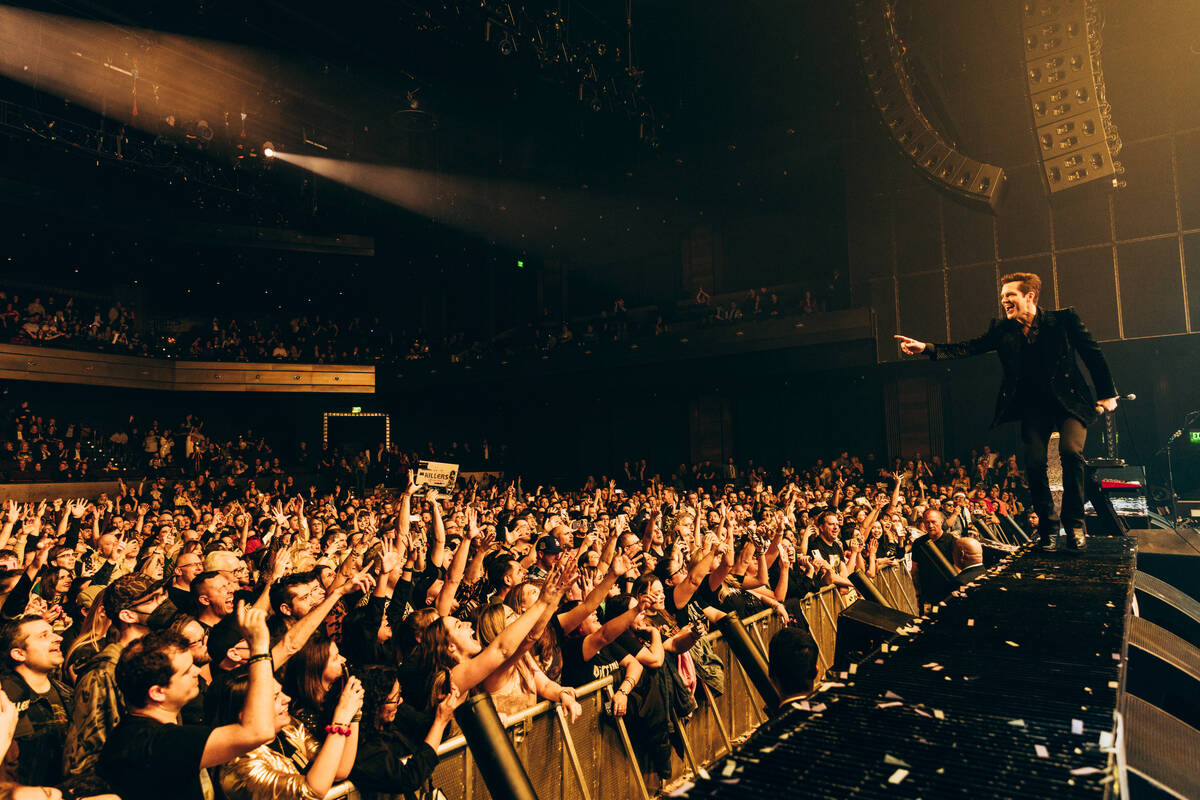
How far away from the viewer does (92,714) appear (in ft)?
9.66

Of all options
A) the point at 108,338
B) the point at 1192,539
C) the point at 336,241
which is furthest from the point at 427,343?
the point at 1192,539

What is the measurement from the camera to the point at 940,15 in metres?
15.2

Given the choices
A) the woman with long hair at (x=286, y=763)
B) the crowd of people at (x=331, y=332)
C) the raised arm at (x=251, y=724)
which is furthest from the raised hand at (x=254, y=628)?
the crowd of people at (x=331, y=332)

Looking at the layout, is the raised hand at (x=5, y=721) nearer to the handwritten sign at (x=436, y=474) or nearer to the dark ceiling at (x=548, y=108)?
the handwritten sign at (x=436, y=474)

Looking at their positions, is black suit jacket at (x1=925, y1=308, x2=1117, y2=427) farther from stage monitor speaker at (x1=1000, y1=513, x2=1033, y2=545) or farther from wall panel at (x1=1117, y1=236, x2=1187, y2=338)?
wall panel at (x1=1117, y1=236, x2=1187, y2=338)

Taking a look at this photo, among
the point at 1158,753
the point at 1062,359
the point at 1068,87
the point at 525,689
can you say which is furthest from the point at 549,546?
the point at 1068,87

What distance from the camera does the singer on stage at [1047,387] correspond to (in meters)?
4.07

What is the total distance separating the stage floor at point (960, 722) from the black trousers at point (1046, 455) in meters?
1.79

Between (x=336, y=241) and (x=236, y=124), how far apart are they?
4515mm

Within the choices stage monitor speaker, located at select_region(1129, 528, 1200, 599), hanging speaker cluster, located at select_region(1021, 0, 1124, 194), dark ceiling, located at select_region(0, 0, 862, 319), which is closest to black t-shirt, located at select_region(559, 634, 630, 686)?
stage monitor speaker, located at select_region(1129, 528, 1200, 599)

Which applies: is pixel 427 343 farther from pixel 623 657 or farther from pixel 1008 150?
pixel 623 657

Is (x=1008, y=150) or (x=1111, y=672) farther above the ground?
(x=1008, y=150)

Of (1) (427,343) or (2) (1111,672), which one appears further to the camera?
(1) (427,343)

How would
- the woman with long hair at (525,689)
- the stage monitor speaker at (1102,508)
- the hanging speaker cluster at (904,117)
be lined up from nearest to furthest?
the woman with long hair at (525,689)
the stage monitor speaker at (1102,508)
the hanging speaker cluster at (904,117)
